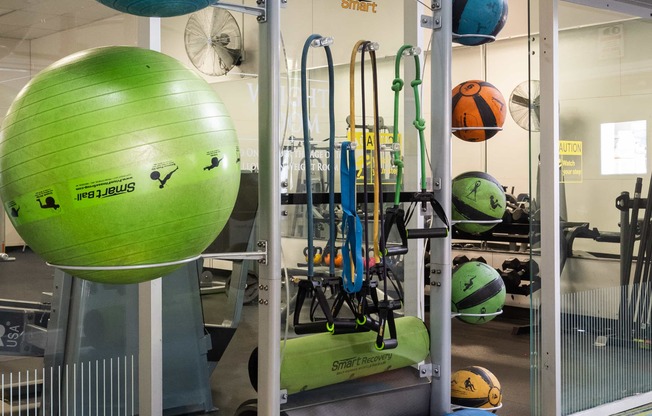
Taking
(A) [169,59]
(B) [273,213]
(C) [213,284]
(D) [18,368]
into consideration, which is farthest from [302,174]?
(A) [169,59]

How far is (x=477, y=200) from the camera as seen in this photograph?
12.2ft

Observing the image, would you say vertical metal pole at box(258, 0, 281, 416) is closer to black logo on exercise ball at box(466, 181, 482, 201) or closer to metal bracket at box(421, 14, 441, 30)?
metal bracket at box(421, 14, 441, 30)

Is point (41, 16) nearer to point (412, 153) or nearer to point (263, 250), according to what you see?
point (263, 250)

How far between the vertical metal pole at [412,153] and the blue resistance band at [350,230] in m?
1.26

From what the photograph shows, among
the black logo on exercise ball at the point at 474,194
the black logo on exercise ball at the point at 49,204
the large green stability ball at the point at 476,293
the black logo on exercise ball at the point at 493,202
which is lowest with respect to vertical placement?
the large green stability ball at the point at 476,293

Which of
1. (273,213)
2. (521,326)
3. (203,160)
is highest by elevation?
(203,160)

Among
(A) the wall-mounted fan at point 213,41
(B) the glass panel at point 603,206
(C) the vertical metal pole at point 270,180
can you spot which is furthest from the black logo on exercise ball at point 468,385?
(A) the wall-mounted fan at point 213,41

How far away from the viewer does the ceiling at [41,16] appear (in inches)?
125

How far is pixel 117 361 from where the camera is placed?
3.23m

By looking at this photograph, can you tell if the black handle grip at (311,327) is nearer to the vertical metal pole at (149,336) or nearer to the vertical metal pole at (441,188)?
the vertical metal pole at (441,188)

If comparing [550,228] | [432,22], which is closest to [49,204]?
[432,22]

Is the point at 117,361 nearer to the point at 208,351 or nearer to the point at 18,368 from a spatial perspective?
the point at 18,368

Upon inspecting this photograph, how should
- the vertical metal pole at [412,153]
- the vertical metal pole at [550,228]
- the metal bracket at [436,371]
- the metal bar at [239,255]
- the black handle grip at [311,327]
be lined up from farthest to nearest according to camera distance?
the vertical metal pole at [412,153]
the vertical metal pole at [550,228]
the metal bracket at [436,371]
the black handle grip at [311,327]
the metal bar at [239,255]

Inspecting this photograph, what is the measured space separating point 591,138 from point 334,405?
7.32 feet
